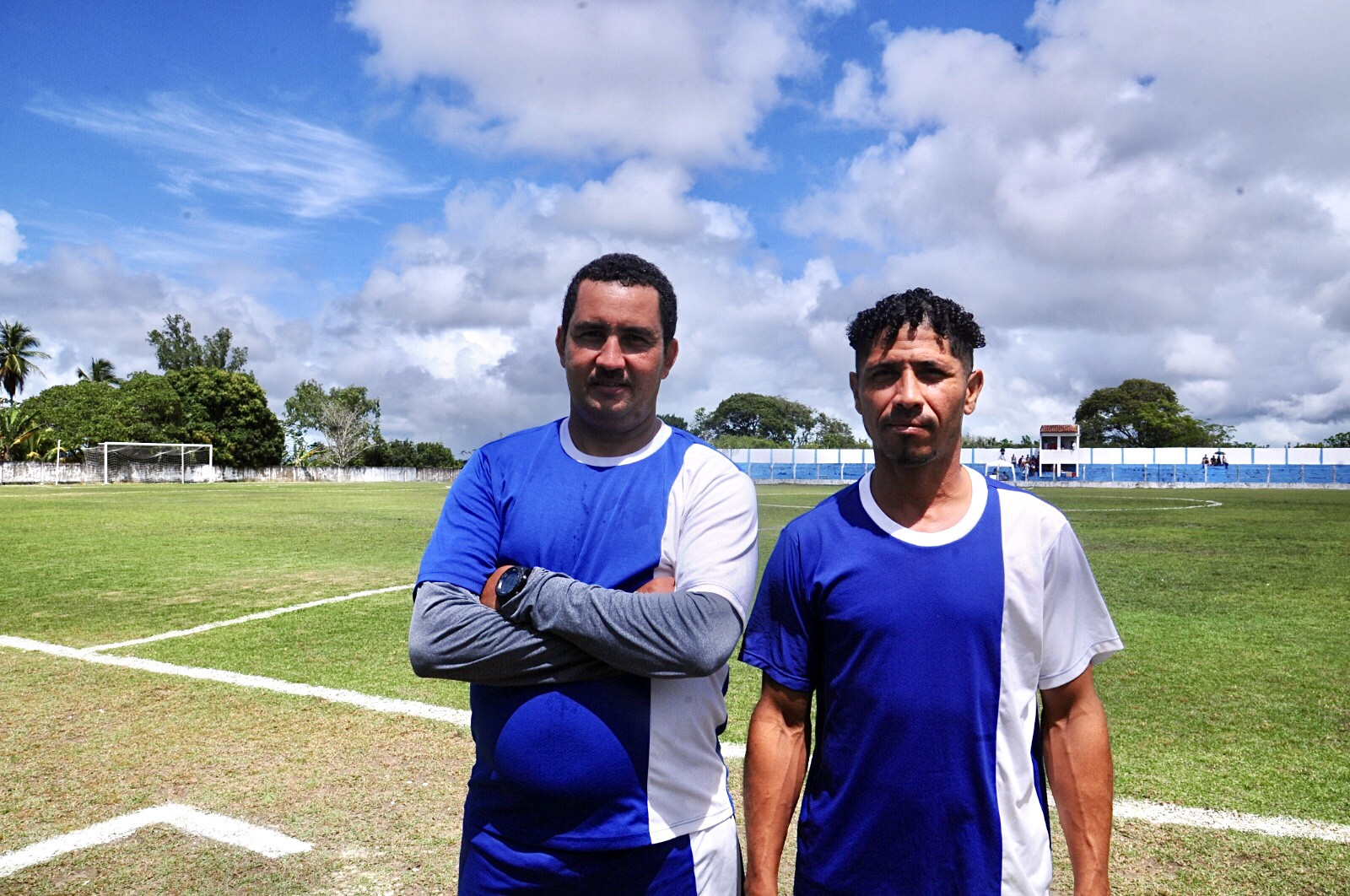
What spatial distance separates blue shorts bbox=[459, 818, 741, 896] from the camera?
6.54ft

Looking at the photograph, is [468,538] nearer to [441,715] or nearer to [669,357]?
[669,357]

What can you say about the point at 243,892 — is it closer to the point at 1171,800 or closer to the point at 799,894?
the point at 799,894

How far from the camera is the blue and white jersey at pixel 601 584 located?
200 centimetres

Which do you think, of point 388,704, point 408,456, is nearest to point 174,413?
point 408,456

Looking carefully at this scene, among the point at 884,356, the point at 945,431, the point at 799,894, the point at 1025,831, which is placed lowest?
the point at 799,894

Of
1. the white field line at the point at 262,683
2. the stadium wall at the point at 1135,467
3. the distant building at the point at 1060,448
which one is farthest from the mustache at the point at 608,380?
the distant building at the point at 1060,448

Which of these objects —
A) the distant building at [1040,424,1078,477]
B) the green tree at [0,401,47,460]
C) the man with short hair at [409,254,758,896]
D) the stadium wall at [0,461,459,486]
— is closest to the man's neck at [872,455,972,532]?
the man with short hair at [409,254,758,896]

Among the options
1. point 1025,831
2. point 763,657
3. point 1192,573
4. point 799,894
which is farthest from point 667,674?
point 1192,573

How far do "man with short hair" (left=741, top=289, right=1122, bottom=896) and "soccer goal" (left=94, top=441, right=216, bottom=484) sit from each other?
6476 cm

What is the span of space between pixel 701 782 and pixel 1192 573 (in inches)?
481

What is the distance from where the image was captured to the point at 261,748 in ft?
16.3

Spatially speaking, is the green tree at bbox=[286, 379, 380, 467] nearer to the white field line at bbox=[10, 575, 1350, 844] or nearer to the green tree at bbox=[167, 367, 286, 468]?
the green tree at bbox=[167, 367, 286, 468]

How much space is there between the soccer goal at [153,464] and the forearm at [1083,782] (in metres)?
65.1

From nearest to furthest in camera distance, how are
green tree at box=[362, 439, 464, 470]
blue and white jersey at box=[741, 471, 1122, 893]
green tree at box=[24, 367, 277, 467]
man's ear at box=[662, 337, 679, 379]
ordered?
blue and white jersey at box=[741, 471, 1122, 893] < man's ear at box=[662, 337, 679, 379] < green tree at box=[24, 367, 277, 467] < green tree at box=[362, 439, 464, 470]
